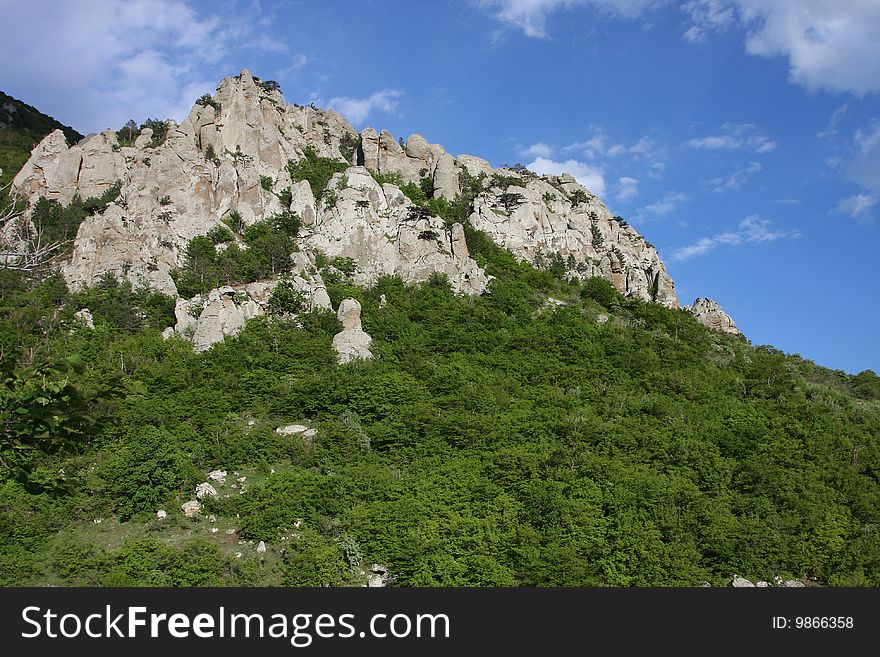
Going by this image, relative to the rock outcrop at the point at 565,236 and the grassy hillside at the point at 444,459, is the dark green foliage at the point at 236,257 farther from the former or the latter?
the rock outcrop at the point at 565,236

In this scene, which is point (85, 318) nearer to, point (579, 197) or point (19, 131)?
point (19, 131)

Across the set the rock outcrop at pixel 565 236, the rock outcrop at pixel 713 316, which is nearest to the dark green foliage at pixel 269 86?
the rock outcrop at pixel 565 236

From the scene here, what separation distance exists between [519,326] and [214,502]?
2490 cm

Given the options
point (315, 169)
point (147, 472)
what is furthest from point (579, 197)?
point (147, 472)

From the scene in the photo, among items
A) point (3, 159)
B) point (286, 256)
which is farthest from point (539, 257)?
point (3, 159)

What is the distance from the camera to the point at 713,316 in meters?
59.6

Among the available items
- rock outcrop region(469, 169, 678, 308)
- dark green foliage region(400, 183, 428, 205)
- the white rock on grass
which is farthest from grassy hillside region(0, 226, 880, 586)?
dark green foliage region(400, 183, 428, 205)

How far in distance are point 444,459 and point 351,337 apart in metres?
13.1

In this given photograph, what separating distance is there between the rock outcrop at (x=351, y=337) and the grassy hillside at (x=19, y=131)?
108 ft

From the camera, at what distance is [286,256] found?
161 feet

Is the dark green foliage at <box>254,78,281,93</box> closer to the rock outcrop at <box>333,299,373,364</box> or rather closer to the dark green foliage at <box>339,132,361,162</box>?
the dark green foliage at <box>339,132,361,162</box>

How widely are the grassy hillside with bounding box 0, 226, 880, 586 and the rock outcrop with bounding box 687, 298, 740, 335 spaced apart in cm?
1091

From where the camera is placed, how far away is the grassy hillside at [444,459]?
2638 cm

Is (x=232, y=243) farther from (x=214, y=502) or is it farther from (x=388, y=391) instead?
(x=214, y=502)
